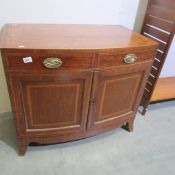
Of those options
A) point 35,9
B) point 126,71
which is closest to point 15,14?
point 35,9

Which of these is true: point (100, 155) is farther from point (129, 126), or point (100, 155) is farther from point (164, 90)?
point (164, 90)

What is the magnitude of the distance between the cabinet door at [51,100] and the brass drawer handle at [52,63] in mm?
50

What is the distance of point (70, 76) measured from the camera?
3.72ft

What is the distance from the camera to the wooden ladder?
1.48 meters

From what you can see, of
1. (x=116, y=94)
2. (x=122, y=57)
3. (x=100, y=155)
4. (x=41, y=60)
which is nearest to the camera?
(x=41, y=60)

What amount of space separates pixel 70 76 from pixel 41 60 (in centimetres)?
19

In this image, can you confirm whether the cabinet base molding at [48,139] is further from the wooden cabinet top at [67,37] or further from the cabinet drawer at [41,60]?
the wooden cabinet top at [67,37]

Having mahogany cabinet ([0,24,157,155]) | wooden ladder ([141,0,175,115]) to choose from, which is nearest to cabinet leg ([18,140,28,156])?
mahogany cabinet ([0,24,157,155])

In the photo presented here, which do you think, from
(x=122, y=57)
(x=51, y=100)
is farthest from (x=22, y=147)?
(x=122, y=57)

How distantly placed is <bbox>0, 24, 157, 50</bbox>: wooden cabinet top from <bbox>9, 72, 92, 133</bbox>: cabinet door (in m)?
0.16

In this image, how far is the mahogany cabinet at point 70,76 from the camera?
3.46 ft

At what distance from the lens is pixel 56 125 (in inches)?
52.6

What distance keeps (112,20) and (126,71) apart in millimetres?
583

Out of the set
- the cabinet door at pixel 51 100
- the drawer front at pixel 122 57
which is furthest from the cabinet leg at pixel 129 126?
the drawer front at pixel 122 57
